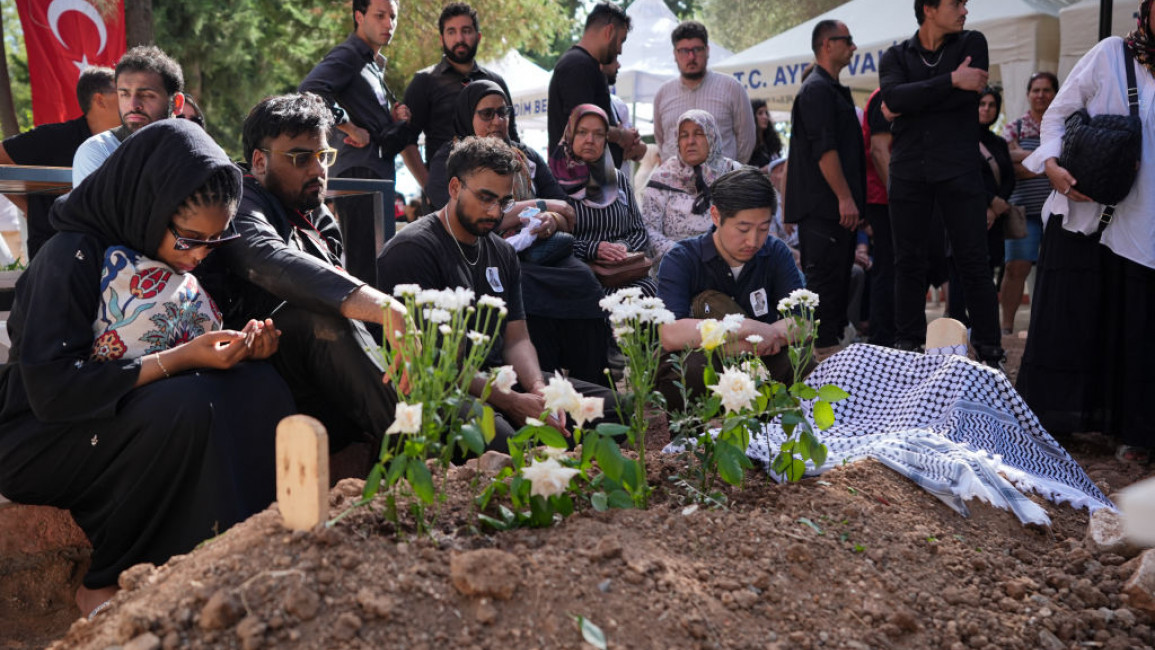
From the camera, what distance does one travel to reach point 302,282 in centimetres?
303

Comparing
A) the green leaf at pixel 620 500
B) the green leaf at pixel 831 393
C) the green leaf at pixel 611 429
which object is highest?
the green leaf at pixel 831 393

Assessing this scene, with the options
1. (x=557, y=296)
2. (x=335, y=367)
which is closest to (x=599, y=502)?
(x=335, y=367)

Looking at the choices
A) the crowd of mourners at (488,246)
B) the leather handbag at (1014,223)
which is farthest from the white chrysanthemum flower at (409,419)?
the leather handbag at (1014,223)

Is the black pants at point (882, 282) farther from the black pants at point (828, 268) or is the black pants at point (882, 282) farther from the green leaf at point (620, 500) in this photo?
the green leaf at point (620, 500)

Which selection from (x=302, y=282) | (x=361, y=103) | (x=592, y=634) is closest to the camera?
(x=592, y=634)

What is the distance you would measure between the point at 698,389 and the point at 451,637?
272cm

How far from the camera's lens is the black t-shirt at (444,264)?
12.7 feet

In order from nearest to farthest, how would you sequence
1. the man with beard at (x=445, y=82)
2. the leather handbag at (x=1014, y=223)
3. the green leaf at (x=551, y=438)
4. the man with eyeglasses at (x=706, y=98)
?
the green leaf at (x=551, y=438)
the man with beard at (x=445, y=82)
the man with eyeglasses at (x=706, y=98)
the leather handbag at (x=1014, y=223)

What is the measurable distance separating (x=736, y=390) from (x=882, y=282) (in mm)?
4366

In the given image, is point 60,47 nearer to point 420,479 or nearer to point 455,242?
point 455,242

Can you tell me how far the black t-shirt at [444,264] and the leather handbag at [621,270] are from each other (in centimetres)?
129

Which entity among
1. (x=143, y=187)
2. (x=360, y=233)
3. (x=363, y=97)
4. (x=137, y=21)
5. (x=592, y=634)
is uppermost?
(x=137, y=21)

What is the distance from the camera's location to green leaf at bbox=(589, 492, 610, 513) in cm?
243

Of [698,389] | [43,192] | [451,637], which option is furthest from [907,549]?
[43,192]
